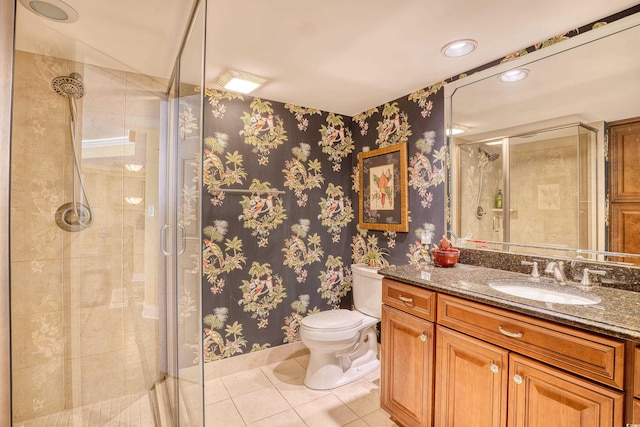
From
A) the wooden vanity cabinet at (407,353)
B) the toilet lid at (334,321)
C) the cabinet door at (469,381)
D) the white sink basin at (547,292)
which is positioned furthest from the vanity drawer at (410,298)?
the toilet lid at (334,321)

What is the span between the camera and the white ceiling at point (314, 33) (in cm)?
136

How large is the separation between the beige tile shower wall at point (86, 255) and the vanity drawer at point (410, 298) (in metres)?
1.61

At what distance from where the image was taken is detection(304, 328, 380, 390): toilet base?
215 cm

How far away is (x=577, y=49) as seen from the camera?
1.52 metres

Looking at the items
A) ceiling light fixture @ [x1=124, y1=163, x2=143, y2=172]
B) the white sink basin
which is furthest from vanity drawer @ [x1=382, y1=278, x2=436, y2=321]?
ceiling light fixture @ [x1=124, y1=163, x2=143, y2=172]

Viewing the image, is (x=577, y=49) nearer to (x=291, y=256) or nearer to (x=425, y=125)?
(x=425, y=125)

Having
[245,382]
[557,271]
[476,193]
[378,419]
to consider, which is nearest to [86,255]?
[245,382]

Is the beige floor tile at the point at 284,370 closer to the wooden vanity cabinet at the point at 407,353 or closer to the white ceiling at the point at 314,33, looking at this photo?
the wooden vanity cabinet at the point at 407,353

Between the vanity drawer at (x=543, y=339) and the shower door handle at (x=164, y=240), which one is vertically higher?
the shower door handle at (x=164, y=240)

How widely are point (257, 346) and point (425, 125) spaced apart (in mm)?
2212

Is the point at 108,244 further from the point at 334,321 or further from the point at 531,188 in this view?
the point at 531,188

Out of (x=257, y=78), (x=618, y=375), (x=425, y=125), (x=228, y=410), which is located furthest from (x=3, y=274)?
(x=425, y=125)

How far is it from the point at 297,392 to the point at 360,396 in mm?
440

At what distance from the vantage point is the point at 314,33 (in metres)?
1.58
